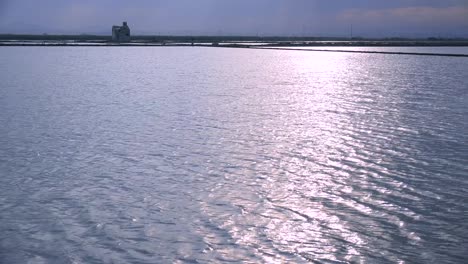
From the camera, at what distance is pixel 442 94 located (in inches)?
846

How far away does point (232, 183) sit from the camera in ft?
27.1

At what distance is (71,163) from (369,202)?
216 inches

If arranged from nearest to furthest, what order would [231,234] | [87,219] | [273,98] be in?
[231,234]
[87,219]
[273,98]

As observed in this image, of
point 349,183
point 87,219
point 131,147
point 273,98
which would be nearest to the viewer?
point 87,219

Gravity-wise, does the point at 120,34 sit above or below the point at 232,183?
above

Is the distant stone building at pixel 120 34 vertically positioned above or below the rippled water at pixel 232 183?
above

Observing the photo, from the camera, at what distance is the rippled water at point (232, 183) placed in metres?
5.76

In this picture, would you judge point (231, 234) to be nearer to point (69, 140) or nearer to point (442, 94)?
point (69, 140)

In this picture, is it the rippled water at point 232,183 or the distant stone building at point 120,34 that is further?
the distant stone building at point 120,34

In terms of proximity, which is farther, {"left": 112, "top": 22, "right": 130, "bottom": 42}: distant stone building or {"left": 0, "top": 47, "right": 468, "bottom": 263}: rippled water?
{"left": 112, "top": 22, "right": 130, "bottom": 42}: distant stone building

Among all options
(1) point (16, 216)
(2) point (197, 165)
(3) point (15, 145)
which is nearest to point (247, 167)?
(2) point (197, 165)

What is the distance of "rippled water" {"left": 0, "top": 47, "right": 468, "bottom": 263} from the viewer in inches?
227

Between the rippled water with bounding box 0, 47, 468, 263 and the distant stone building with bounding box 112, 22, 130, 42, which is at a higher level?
the distant stone building with bounding box 112, 22, 130, 42

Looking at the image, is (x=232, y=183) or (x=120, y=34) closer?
(x=232, y=183)
